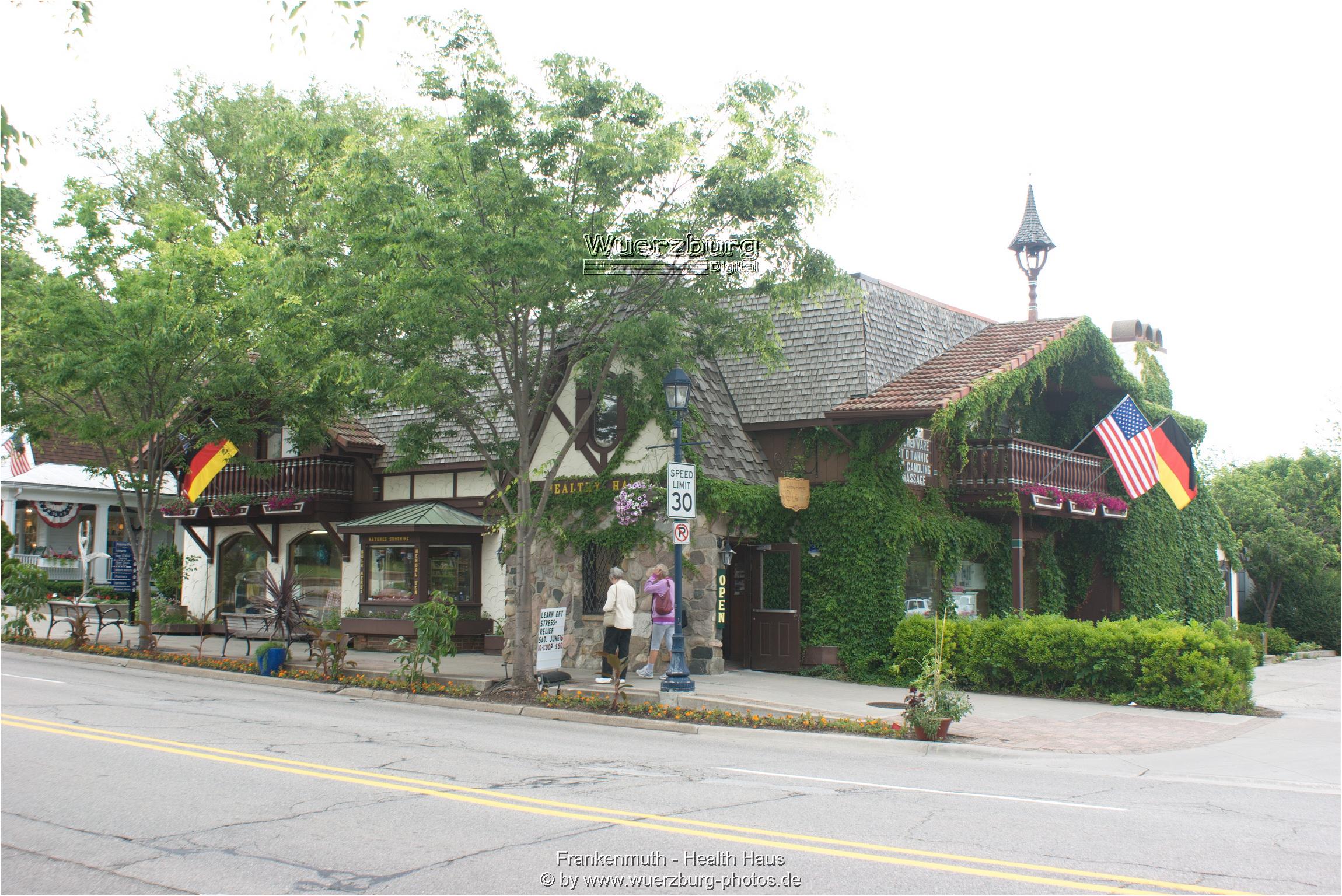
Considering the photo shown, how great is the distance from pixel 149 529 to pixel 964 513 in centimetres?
1495

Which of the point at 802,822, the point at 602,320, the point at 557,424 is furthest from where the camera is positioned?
the point at 557,424

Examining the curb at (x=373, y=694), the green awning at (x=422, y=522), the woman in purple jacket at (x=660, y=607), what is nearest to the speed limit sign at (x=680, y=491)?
the woman in purple jacket at (x=660, y=607)

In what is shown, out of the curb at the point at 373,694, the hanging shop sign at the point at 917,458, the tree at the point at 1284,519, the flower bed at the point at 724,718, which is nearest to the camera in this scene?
the flower bed at the point at 724,718

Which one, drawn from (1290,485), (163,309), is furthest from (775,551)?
(1290,485)

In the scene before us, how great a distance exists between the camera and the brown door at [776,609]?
18.5m

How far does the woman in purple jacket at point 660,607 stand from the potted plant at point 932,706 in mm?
4376

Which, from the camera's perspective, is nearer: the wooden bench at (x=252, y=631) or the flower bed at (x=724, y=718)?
the flower bed at (x=724, y=718)

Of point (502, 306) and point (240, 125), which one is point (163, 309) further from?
point (240, 125)

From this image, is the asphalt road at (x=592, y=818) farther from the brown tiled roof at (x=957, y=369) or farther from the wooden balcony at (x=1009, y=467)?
the wooden balcony at (x=1009, y=467)

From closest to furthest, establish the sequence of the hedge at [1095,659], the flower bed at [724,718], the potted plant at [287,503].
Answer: the flower bed at [724,718]
the hedge at [1095,659]
the potted plant at [287,503]

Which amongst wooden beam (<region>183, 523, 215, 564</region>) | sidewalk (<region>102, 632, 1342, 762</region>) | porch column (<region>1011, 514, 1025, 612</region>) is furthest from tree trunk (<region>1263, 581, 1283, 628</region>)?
wooden beam (<region>183, 523, 215, 564</region>)

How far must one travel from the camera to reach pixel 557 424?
20.0 metres

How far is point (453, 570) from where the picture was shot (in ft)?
73.7

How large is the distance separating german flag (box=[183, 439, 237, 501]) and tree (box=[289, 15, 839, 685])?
11.7 metres
